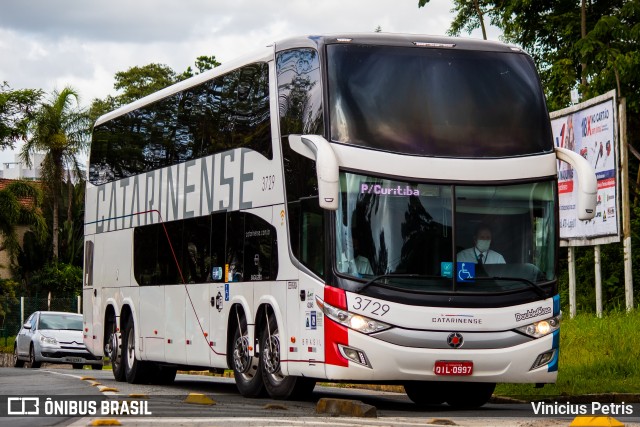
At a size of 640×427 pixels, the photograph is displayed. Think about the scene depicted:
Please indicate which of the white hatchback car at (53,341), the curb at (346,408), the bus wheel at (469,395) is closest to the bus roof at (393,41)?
the bus wheel at (469,395)

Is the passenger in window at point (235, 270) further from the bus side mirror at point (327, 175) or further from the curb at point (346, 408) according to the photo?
the curb at point (346, 408)

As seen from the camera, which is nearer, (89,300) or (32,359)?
(89,300)

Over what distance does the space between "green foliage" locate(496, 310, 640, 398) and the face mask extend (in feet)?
11.5

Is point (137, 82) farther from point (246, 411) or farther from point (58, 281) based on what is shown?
point (246, 411)

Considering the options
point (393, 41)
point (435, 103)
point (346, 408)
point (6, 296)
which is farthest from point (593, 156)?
point (6, 296)

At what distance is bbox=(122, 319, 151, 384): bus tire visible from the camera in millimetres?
22516

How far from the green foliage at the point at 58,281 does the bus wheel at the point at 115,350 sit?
42119mm

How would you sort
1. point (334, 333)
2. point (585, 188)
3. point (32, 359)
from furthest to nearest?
point (32, 359), point (585, 188), point (334, 333)

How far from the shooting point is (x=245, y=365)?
17625 millimetres

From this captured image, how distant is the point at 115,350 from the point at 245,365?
657cm

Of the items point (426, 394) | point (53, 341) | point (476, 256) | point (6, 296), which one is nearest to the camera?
point (476, 256)

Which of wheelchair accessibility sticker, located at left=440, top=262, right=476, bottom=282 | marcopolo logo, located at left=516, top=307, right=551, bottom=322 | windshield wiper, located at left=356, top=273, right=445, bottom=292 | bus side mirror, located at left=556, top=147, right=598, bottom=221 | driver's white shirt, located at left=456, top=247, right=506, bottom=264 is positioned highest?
bus side mirror, located at left=556, top=147, right=598, bottom=221

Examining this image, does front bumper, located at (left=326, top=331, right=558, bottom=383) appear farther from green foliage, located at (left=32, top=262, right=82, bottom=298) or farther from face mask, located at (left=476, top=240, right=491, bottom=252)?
green foliage, located at (left=32, top=262, right=82, bottom=298)

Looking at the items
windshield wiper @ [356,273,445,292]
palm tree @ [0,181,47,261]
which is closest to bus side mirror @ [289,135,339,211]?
windshield wiper @ [356,273,445,292]
